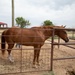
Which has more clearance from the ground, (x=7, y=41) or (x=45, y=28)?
(x=45, y=28)

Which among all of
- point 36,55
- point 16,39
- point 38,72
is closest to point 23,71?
point 38,72

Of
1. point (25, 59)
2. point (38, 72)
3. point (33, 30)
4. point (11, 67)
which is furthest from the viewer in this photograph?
point (25, 59)

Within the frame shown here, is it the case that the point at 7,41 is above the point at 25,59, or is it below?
above

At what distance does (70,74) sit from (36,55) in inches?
48.8

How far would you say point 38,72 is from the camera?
5.38 m

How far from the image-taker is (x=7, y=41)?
6371mm

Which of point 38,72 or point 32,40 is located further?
point 32,40

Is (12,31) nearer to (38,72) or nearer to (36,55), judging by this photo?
(36,55)

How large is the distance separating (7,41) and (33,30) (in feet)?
3.25

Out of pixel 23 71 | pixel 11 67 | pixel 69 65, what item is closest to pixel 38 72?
pixel 23 71

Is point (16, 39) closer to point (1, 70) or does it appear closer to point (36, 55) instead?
point (36, 55)

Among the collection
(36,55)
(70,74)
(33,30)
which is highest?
(33,30)

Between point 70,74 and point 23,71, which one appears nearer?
point 23,71

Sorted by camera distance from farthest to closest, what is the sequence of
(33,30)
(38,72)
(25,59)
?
1. (25,59)
2. (33,30)
3. (38,72)
